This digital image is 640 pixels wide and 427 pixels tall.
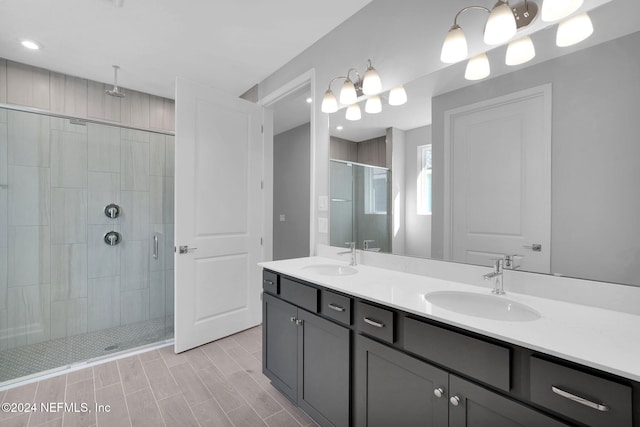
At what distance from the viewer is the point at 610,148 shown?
1044mm

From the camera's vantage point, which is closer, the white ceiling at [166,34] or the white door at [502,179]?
the white door at [502,179]

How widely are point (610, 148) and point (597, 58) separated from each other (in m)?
0.34

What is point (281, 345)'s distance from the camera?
1.76 meters

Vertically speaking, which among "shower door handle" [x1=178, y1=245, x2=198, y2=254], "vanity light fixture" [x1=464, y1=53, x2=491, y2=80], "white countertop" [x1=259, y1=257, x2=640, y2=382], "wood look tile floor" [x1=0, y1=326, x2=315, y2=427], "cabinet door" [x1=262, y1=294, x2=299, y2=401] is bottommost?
"wood look tile floor" [x1=0, y1=326, x2=315, y2=427]

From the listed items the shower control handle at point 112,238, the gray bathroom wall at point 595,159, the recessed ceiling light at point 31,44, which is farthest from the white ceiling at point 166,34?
the shower control handle at point 112,238

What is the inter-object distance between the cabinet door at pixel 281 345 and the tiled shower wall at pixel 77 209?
5.13 ft

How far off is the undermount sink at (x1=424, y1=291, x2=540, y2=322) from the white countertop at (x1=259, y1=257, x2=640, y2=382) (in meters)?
0.03

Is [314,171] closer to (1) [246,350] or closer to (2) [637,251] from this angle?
(1) [246,350]

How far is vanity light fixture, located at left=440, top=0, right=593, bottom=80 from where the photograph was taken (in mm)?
1095

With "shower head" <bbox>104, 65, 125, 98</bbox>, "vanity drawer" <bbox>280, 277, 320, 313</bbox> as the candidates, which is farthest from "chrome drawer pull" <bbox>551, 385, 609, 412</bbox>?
"shower head" <bbox>104, 65, 125, 98</bbox>

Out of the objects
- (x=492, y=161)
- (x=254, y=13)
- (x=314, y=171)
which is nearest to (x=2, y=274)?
(x=314, y=171)

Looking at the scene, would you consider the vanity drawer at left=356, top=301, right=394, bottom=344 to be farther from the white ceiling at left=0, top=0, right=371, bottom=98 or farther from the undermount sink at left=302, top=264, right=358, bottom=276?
the white ceiling at left=0, top=0, right=371, bottom=98

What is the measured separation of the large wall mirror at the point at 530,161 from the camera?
1031mm

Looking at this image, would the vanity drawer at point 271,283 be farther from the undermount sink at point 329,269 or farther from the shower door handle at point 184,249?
the shower door handle at point 184,249
